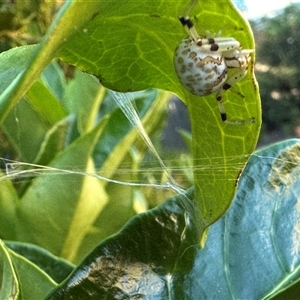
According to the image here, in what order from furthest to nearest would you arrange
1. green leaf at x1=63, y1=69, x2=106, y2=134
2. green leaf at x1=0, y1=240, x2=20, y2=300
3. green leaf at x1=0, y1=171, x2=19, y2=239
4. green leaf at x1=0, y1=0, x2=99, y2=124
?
green leaf at x1=63, y1=69, x2=106, y2=134, green leaf at x1=0, y1=171, x2=19, y2=239, green leaf at x1=0, y1=240, x2=20, y2=300, green leaf at x1=0, y1=0, x2=99, y2=124

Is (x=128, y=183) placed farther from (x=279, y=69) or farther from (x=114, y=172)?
(x=279, y=69)

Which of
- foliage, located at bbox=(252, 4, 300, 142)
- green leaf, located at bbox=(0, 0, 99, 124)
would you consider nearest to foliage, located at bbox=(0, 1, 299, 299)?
green leaf, located at bbox=(0, 0, 99, 124)

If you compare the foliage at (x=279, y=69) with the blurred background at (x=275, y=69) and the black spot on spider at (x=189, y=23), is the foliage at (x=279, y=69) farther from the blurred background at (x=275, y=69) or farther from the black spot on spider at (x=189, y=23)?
the black spot on spider at (x=189, y=23)

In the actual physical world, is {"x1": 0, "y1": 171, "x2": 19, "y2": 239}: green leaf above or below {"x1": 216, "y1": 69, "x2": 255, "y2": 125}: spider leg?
below

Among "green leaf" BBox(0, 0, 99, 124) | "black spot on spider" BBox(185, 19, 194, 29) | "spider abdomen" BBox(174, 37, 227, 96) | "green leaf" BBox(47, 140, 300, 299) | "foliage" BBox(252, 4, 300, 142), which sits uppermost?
"green leaf" BBox(0, 0, 99, 124)

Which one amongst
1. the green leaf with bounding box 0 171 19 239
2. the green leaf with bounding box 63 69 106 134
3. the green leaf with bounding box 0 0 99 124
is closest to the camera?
the green leaf with bounding box 0 0 99 124

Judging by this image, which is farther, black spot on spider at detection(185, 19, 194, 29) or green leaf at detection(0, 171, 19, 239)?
green leaf at detection(0, 171, 19, 239)

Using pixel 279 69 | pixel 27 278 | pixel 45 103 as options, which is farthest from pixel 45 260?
pixel 279 69

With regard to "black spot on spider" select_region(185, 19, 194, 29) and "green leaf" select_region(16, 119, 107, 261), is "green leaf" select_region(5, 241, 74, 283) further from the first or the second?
"black spot on spider" select_region(185, 19, 194, 29)
